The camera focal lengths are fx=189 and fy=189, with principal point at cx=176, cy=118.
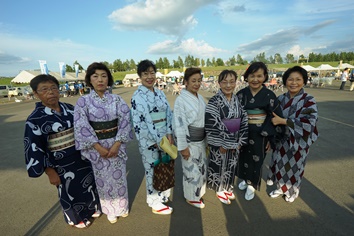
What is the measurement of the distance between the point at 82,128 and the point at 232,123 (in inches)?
69.0

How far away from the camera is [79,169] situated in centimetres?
225

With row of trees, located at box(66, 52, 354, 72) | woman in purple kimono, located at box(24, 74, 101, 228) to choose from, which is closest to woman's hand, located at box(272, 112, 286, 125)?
woman in purple kimono, located at box(24, 74, 101, 228)

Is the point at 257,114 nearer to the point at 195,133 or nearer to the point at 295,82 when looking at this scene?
the point at 295,82

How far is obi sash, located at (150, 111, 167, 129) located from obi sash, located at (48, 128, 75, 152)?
0.94 metres

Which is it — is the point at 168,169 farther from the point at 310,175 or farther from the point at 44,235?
the point at 310,175

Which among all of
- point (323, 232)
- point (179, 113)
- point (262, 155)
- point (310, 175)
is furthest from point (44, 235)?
point (310, 175)

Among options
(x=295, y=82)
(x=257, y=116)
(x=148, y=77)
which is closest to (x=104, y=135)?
(x=148, y=77)

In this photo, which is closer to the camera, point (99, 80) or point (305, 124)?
point (99, 80)

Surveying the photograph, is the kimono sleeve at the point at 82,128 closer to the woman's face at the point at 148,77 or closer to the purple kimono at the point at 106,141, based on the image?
the purple kimono at the point at 106,141

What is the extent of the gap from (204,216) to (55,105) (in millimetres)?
2241

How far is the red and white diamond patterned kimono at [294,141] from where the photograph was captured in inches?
92.0

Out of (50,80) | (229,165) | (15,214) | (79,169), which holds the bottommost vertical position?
(15,214)

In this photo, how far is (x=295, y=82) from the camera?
244 centimetres

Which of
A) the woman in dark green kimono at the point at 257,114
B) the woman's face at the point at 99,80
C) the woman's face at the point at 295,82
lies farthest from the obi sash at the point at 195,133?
the woman's face at the point at 295,82
